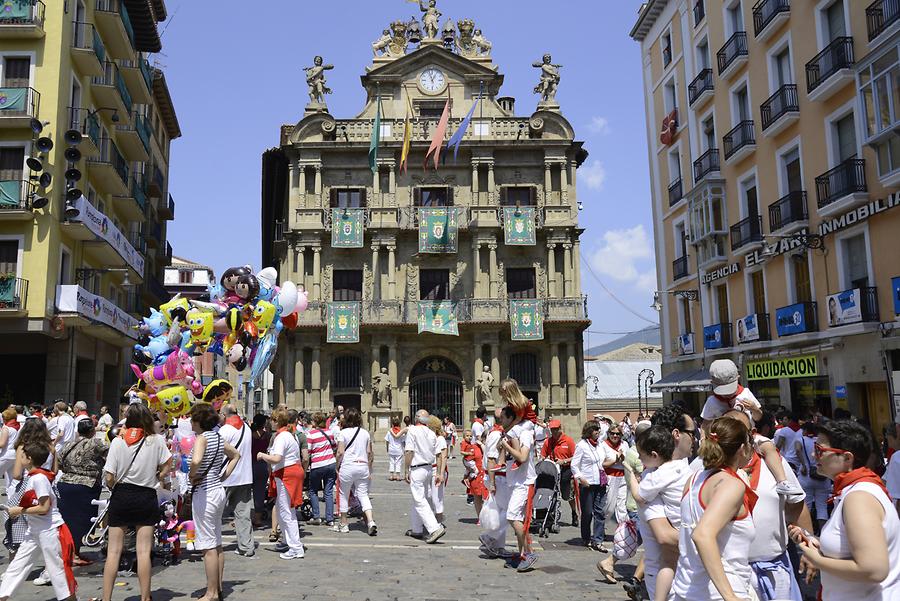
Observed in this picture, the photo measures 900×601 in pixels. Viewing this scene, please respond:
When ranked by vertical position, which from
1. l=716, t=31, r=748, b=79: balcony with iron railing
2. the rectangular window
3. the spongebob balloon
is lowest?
the spongebob balloon

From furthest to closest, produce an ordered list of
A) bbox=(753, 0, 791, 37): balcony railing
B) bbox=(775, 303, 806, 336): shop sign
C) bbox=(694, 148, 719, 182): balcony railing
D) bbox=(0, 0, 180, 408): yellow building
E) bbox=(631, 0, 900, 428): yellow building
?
bbox=(694, 148, 719, 182): balcony railing
bbox=(0, 0, 180, 408): yellow building
bbox=(753, 0, 791, 37): balcony railing
bbox=(775, 303, 806, 336): shop sign
bbox=(631, 0, 900, 428): yellow building

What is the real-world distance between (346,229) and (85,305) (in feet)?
47.1

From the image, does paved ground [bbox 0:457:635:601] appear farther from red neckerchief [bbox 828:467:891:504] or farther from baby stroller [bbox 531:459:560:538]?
red neckerchief [bbox 828:467:891:504]

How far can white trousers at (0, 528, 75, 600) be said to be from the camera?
655 cm

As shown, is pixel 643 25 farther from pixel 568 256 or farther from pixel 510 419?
pixel 510 419

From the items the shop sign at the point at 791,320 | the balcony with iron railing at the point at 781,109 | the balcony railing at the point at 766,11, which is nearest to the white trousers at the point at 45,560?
the shop sign at the point at 791,320

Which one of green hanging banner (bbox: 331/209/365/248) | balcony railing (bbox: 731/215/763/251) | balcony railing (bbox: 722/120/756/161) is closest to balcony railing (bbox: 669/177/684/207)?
balcony railing (bbox: 722/120/756/161)

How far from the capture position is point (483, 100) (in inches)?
1515

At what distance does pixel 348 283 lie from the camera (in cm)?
3756

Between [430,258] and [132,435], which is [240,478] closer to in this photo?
[132,435]

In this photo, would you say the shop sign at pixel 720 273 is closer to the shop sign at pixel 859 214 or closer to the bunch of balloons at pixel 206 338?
the shop sign at pixel 859 214

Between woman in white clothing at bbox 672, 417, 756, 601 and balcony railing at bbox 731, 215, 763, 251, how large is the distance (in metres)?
20.5

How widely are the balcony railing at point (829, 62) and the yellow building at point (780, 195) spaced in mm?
47

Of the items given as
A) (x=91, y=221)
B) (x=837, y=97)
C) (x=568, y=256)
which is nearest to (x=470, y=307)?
(x=568, y=256)
